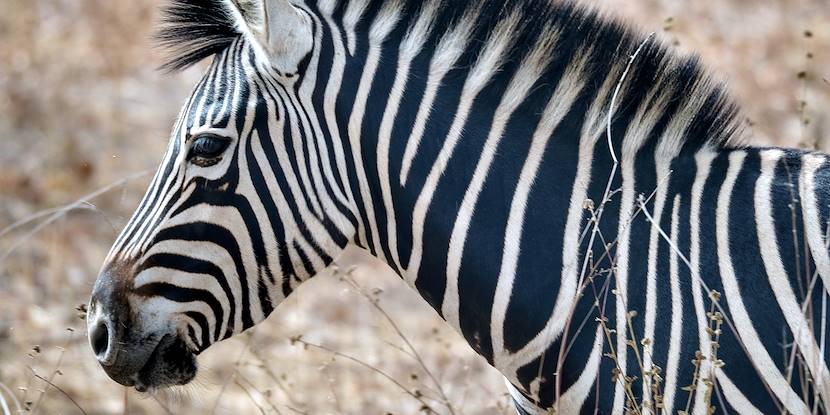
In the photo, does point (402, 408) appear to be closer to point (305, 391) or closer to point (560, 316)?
point (305, 391)

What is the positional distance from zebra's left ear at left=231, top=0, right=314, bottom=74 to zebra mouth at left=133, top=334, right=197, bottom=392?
0.99 m

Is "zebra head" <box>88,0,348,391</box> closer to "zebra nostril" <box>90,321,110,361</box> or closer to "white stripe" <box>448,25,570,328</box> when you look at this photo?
"zebra nostril" <box>90,321,110,361</box>

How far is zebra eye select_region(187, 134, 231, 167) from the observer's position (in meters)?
2.98

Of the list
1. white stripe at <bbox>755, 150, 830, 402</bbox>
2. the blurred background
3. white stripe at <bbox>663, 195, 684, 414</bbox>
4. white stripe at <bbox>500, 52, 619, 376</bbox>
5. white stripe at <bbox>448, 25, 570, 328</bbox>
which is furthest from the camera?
the blurred background

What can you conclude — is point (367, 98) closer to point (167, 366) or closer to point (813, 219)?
point (167, 366)

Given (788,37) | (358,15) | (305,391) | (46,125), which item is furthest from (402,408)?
(788,37)

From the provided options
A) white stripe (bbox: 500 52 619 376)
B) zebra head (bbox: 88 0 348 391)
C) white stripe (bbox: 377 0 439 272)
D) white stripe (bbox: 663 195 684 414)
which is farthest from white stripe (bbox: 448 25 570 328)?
white stripe (bbox: 663 195 684 414)

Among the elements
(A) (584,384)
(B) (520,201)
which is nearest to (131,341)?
(B) (520,201)

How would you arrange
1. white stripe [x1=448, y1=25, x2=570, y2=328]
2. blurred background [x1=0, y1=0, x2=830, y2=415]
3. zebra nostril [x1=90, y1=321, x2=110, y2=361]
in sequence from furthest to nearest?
blurred background [x1=0, y1=0, x2=830, y2=415]
zebra nostril [x1=90, y1=321, x2=110, y2=361]
white stripe [x1=448, y1=25, x2=570, y2=328]

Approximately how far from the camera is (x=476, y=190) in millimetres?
2986

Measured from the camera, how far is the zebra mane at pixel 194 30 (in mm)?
3205

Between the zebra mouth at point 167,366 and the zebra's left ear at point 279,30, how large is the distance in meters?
0.99

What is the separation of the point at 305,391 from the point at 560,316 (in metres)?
4.16

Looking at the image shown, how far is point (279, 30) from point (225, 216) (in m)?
0.62
